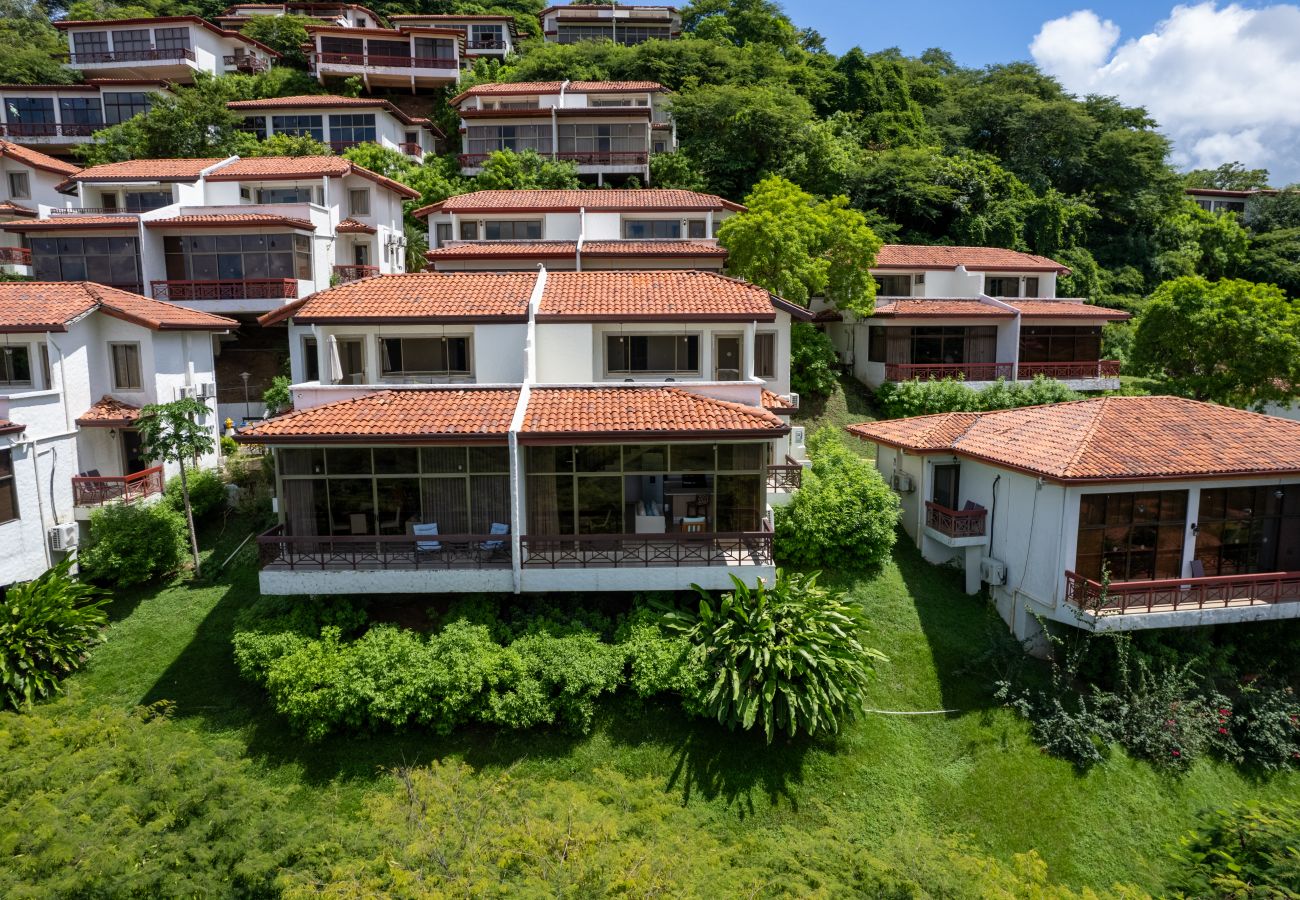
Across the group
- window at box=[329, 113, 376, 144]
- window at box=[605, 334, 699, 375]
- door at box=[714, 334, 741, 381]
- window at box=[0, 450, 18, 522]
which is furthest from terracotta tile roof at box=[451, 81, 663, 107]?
window at box=[0, 450, 18, 522]

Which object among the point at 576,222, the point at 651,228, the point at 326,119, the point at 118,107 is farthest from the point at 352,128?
the point at 651,228

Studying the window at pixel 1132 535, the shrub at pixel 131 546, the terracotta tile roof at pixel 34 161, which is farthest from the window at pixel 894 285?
the terracotta tile roof at pixel 34 161

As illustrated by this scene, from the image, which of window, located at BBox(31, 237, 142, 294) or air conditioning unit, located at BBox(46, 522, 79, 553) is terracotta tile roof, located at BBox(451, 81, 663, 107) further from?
air conditioning unit, located at BBox(46, 522, 79, 553)

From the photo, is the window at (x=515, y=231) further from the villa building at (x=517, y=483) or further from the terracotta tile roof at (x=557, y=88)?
the terracotta tile roof at (x=557, y=88)

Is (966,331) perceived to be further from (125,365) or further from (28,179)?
(28,179)

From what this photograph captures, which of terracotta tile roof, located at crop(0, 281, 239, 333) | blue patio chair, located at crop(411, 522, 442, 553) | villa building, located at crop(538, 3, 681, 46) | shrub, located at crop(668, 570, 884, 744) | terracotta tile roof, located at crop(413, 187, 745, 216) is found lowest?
shrub, located at crop(668, 570, 884, 744)

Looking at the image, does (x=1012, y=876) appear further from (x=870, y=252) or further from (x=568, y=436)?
(x=870, y=252)
